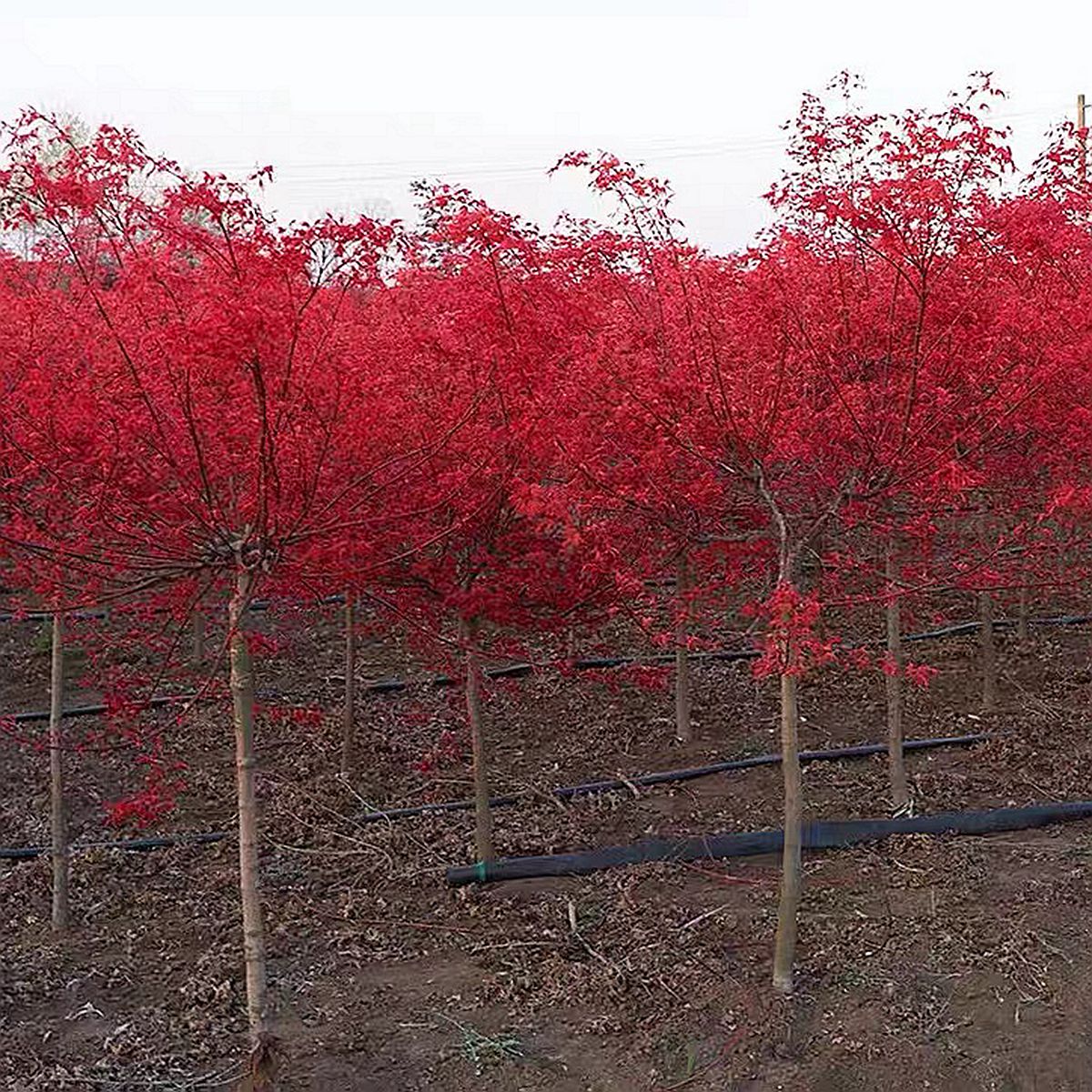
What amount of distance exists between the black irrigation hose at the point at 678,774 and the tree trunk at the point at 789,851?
10.1ft

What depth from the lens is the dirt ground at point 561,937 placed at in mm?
5367

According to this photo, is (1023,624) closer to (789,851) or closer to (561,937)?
(789,851)

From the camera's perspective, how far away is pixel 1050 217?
624cm

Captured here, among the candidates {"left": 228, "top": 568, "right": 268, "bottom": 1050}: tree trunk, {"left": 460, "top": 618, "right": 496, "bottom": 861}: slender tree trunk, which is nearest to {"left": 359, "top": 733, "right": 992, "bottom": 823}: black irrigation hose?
{"left": 460, "top": 618, "right": 496, "bottom": 861}: slender tree trunk

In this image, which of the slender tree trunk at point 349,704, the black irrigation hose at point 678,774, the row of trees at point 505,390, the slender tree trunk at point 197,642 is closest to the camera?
the row of trees at point 505,390

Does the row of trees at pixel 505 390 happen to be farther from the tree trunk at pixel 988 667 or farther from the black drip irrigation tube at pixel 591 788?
the tree trunk at pixel 988 667

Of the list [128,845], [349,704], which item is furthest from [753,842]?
[128,845]

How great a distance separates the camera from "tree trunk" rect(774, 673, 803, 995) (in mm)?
5652

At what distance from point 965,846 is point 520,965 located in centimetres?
305

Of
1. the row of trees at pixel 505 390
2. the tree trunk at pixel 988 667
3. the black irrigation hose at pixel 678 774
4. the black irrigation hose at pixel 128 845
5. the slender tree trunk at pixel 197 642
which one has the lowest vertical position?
the black irrigation hose at pixel 128 845

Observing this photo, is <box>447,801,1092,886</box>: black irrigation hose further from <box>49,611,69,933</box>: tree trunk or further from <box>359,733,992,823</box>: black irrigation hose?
<box>49,611,69,933</box>: tree trunk

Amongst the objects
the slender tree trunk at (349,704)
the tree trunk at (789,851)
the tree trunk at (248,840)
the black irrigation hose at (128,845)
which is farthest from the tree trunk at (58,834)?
the tree trunk at (789,851)

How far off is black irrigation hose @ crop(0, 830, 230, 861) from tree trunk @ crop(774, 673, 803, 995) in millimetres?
4062

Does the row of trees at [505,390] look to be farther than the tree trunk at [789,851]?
No
